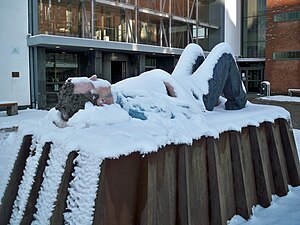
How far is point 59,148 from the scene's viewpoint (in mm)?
3062

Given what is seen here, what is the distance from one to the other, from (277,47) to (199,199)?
24345 mm

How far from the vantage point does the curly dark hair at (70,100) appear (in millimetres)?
3162

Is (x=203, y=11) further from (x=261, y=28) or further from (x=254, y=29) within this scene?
(x=261, y=28)

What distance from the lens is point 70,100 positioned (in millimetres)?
3195

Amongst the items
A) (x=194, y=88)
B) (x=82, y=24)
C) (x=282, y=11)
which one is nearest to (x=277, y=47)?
(x=282, y=11)

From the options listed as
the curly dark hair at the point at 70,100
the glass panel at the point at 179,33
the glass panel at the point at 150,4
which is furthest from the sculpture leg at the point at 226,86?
the glass panel at the point at 179,33

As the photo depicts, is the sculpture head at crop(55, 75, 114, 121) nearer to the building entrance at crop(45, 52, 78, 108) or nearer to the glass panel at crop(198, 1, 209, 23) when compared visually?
the building entrance at crop(45, 52, 78, 108)

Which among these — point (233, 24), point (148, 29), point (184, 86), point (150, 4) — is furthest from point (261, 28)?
point (184, 86)

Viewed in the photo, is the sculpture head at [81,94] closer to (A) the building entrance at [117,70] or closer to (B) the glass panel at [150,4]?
(A) the building entrance at [117,70]

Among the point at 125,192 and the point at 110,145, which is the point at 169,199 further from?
the point at 110,145

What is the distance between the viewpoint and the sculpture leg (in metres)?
4.52

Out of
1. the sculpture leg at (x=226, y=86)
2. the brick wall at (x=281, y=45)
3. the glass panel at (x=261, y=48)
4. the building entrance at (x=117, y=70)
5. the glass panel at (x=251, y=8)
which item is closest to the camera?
the sculpture leg at (x=226, y=86)

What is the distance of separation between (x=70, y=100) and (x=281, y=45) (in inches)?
974

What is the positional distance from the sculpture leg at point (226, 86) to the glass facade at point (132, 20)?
40.5ft
